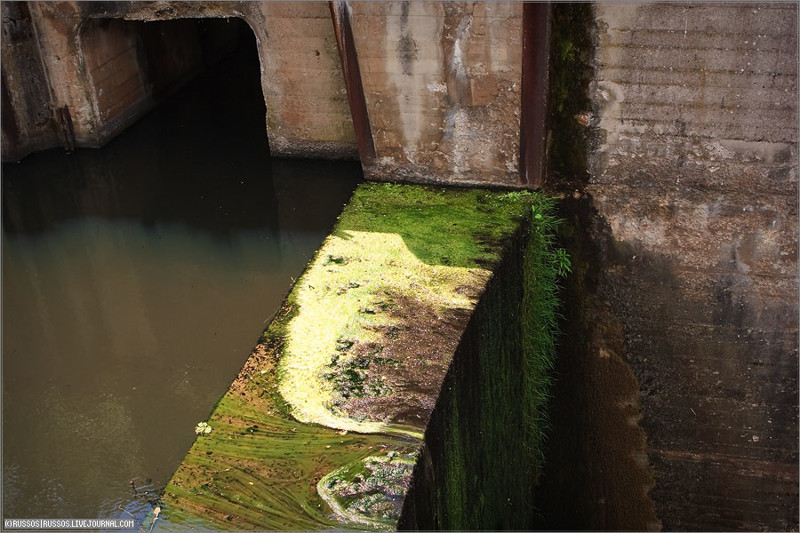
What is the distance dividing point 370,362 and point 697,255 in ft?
7.34

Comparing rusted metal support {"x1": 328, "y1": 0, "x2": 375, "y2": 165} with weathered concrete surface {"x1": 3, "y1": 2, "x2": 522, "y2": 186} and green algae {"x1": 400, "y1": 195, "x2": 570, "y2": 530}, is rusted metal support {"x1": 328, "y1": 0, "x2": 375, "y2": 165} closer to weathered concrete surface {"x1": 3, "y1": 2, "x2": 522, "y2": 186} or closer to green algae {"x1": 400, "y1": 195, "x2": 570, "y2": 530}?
weathered concrete surface {"x1": 3, "y1": 2, "x2": 522, "y2": 186}

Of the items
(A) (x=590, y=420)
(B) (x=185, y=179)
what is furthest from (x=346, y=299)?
(B) (x=185, y=179)

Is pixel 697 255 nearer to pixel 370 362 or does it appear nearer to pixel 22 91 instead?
pixel 370 362

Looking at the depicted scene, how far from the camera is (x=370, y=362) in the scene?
3.83 meters

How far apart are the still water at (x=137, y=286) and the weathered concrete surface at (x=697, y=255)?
73.9 inches

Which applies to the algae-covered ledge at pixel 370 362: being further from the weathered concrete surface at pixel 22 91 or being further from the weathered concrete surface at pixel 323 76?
the weathered concrete surface at pixel 22 91

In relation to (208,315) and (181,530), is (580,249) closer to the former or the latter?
(208,315)

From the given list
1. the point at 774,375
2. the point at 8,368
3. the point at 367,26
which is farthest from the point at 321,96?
the point at 774,375

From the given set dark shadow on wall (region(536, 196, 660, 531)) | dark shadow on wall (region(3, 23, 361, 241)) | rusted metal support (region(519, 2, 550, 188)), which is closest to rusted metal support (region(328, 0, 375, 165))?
dark shadow on wall (region(3, 23, 361, 241))

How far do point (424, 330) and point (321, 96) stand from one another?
2.42 m

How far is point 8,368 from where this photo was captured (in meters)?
4.78

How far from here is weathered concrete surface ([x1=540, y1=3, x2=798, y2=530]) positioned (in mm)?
4492

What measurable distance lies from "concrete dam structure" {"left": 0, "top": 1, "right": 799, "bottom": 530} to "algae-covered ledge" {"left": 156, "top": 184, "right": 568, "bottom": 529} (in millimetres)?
157

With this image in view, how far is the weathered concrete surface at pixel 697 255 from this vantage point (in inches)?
177
